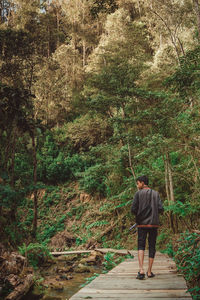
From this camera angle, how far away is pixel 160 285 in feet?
11.9

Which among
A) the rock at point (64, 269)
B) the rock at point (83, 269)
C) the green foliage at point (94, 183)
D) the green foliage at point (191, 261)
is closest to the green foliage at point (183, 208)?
the green foliage at point (191, 261)

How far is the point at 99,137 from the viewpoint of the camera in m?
16.9

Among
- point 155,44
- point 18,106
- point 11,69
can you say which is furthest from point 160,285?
point 155,44

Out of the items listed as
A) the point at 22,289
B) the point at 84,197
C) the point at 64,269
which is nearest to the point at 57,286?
the point at 22,289

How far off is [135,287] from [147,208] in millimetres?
1262

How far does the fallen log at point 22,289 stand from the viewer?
17.5ft

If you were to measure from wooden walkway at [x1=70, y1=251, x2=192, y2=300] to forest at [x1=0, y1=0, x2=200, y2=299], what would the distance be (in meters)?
0.30

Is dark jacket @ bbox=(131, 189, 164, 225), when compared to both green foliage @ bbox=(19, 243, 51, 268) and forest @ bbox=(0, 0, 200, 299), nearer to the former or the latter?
forest @ bbox=(0, 0, 200, 299)

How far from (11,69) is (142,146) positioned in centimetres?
702

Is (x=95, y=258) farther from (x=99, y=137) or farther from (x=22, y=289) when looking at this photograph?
(x=99, y=137)

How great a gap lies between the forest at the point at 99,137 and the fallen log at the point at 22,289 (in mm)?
350

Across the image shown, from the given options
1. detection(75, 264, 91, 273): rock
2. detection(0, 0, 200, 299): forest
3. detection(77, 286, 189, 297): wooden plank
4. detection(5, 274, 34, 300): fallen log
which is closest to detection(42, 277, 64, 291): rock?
detection(5, 274, 34, 300): fallen log

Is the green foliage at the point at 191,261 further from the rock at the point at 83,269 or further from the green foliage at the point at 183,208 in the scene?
the rock at the point at 83,269

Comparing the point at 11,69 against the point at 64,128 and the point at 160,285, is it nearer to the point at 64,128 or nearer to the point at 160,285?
the point at 64,128
